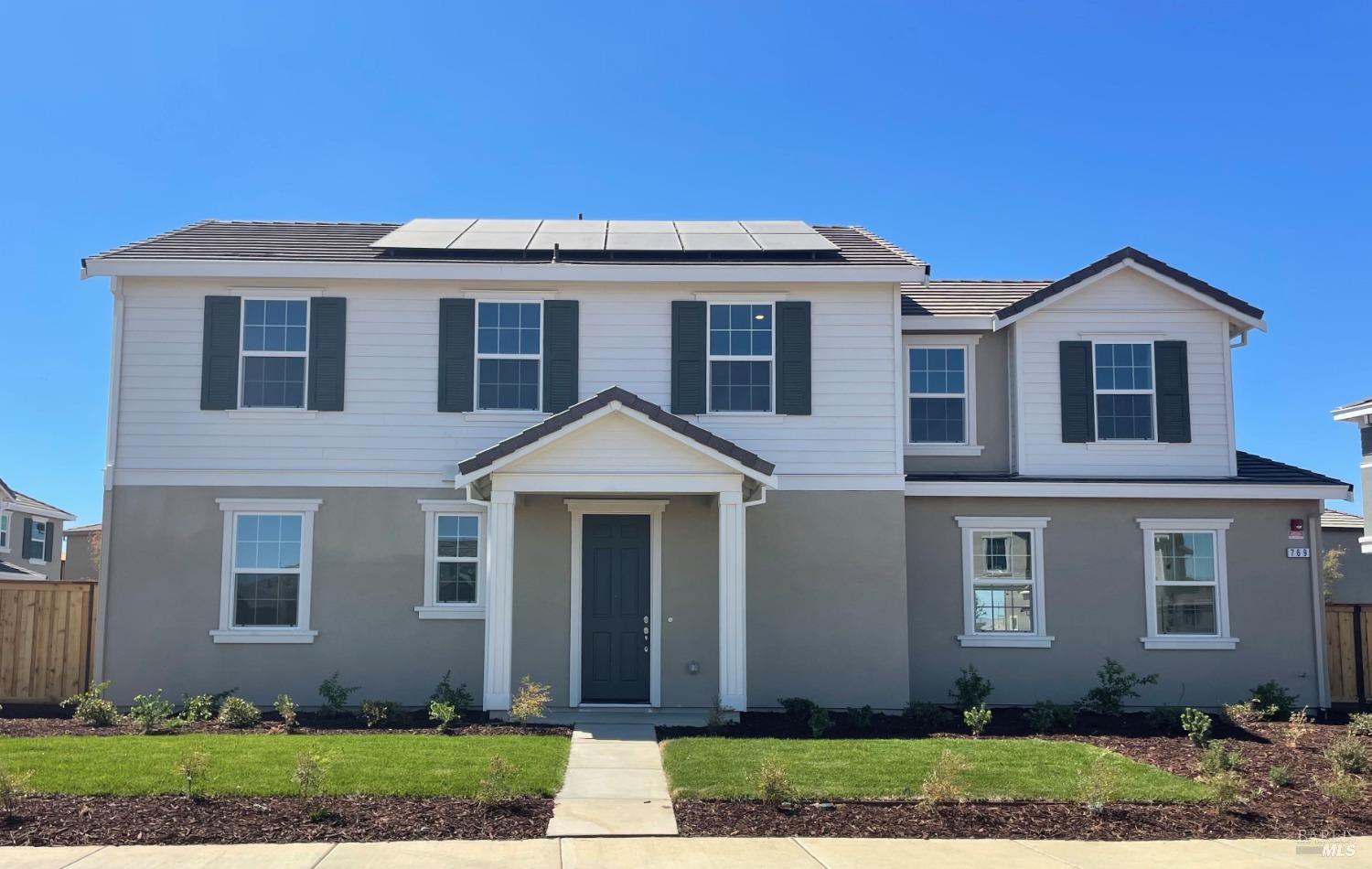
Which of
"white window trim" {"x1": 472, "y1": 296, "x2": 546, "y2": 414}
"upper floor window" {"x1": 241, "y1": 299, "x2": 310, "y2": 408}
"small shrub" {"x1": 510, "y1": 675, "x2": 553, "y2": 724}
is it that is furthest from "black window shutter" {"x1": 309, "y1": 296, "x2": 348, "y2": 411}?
"small shrub" {"x1": 510, "y1": 675, "x2": 553, "y2": 724}

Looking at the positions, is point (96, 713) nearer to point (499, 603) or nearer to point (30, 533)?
point (499, 603)

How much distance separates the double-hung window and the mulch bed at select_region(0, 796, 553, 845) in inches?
255

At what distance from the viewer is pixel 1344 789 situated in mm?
9281

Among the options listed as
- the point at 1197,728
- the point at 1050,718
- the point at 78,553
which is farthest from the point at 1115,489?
the point at 78,553

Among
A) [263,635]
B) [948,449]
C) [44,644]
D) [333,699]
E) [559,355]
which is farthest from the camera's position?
[948,449]

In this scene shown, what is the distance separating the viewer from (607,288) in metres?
14.7

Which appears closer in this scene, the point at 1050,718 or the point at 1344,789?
the point at 1344,789

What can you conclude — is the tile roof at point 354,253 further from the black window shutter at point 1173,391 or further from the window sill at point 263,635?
the window sill at point 263,635

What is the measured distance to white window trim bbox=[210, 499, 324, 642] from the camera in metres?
14.1

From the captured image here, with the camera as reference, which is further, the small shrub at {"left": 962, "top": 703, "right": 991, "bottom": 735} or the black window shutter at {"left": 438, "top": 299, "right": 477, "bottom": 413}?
the black window shutter at {"left": 438, "top": 299, "right": 477, "bottom": 413}

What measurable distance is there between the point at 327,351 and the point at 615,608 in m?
4.85

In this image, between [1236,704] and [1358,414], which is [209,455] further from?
[1358,414]

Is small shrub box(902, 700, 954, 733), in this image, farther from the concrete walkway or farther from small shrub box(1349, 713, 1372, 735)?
small shrub box(1349, 713, 1372, 735)

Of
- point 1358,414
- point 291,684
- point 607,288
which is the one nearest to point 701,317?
point 607,288
